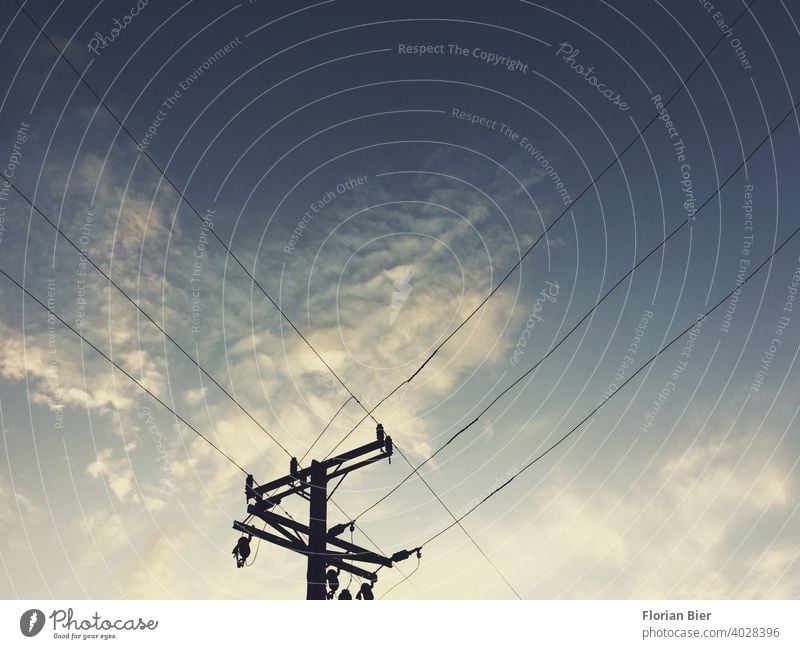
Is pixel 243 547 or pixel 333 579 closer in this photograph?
pixel 243 547

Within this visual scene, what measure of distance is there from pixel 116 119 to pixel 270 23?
13.3 feet

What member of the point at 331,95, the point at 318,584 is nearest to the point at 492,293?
the point at 331,95

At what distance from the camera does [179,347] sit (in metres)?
10.6

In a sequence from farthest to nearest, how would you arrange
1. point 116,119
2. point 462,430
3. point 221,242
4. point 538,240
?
1. point 462,430
2. point 221,242
3. point 538,240
4. point 116,119

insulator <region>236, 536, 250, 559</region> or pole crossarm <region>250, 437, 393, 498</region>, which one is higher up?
pole crossarm <region>250, 437, 393, 498</region>

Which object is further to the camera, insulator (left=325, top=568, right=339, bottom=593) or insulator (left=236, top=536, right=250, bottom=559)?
insulator (left=325, top=568, right=339, bottom=593)

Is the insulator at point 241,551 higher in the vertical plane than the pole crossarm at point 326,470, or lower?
lower

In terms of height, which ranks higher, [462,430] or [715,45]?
[715,45]

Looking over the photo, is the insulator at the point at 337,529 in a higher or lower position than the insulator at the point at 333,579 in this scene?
higher

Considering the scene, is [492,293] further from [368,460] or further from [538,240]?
[368,460]

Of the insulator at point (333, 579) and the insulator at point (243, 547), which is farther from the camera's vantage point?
the insulator at point (333, 579)

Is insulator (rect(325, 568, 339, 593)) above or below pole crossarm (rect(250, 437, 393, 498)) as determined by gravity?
below

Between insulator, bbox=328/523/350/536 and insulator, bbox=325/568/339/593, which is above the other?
insulator, bbox=328/523/350/536

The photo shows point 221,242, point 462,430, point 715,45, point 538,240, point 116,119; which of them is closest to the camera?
point 715,45
